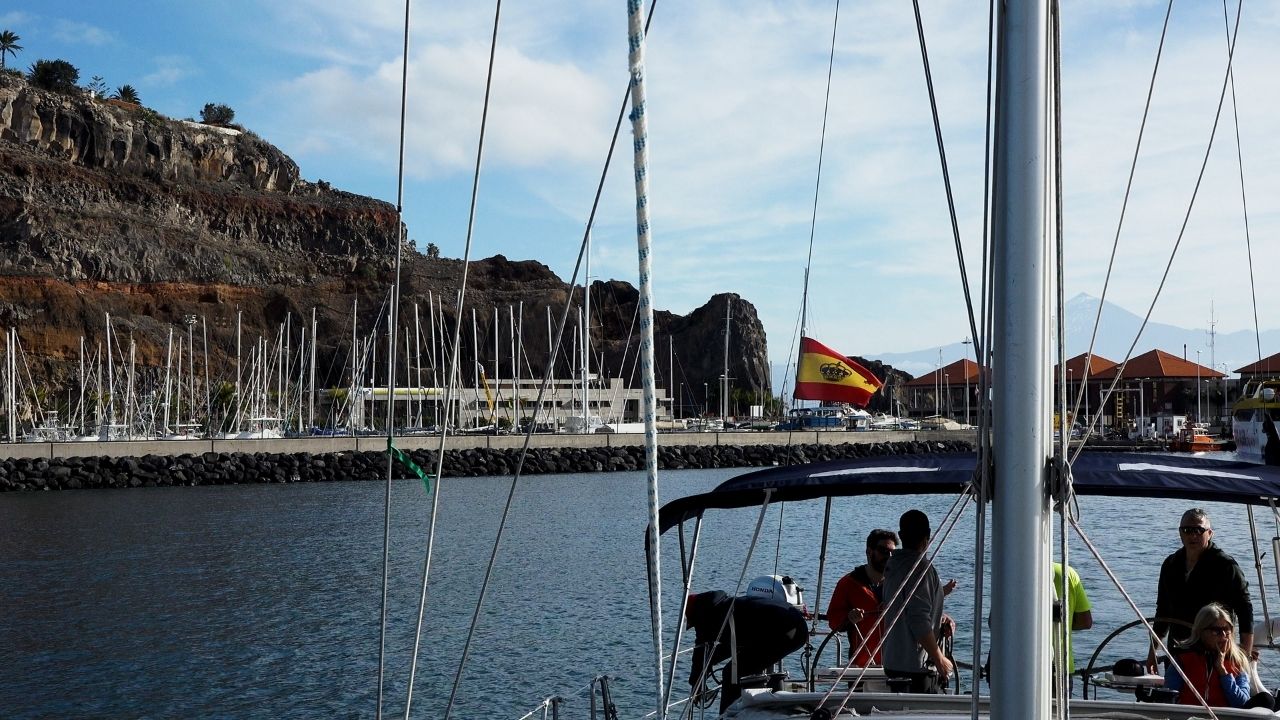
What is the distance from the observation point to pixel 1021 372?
3801 mm

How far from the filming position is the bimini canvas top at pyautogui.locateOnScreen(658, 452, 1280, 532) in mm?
6531

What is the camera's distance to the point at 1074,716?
5.72 meters

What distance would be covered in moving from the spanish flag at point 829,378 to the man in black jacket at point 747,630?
300 inches

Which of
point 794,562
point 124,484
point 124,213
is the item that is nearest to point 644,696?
point 794,562

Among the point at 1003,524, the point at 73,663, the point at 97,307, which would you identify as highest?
the point at 97,307

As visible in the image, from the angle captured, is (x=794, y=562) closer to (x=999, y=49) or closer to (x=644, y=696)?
(x=644, y=696)

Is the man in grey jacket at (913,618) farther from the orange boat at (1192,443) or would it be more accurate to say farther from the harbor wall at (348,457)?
the orange boat at (1192,443)

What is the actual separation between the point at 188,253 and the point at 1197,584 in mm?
117911

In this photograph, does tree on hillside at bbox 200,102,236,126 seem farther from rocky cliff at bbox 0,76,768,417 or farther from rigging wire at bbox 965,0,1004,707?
rigging wire at bbox 965,0,1004,707

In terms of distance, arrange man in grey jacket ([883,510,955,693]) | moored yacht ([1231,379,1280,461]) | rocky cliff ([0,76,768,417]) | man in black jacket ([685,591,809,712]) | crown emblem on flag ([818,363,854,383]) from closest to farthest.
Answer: man in grey jacket ([883,510,955,693])
man in black jacket ([685,591,809,712])
crown emblem on flag ([818,363,854,383])
moored yacht ([1231,379,1280,461])
rocky cliff ([0,76,768,417])

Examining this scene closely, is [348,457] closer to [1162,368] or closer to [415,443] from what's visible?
[415,443]

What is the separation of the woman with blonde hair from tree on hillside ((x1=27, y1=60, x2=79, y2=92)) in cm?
14228

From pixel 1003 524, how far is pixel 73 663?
59.1 feet

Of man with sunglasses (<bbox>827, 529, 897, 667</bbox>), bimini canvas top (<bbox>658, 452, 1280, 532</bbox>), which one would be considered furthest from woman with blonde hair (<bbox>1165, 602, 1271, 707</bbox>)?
man with sunglasses (<bbox>827, 529, 897, 667</bbox>)
